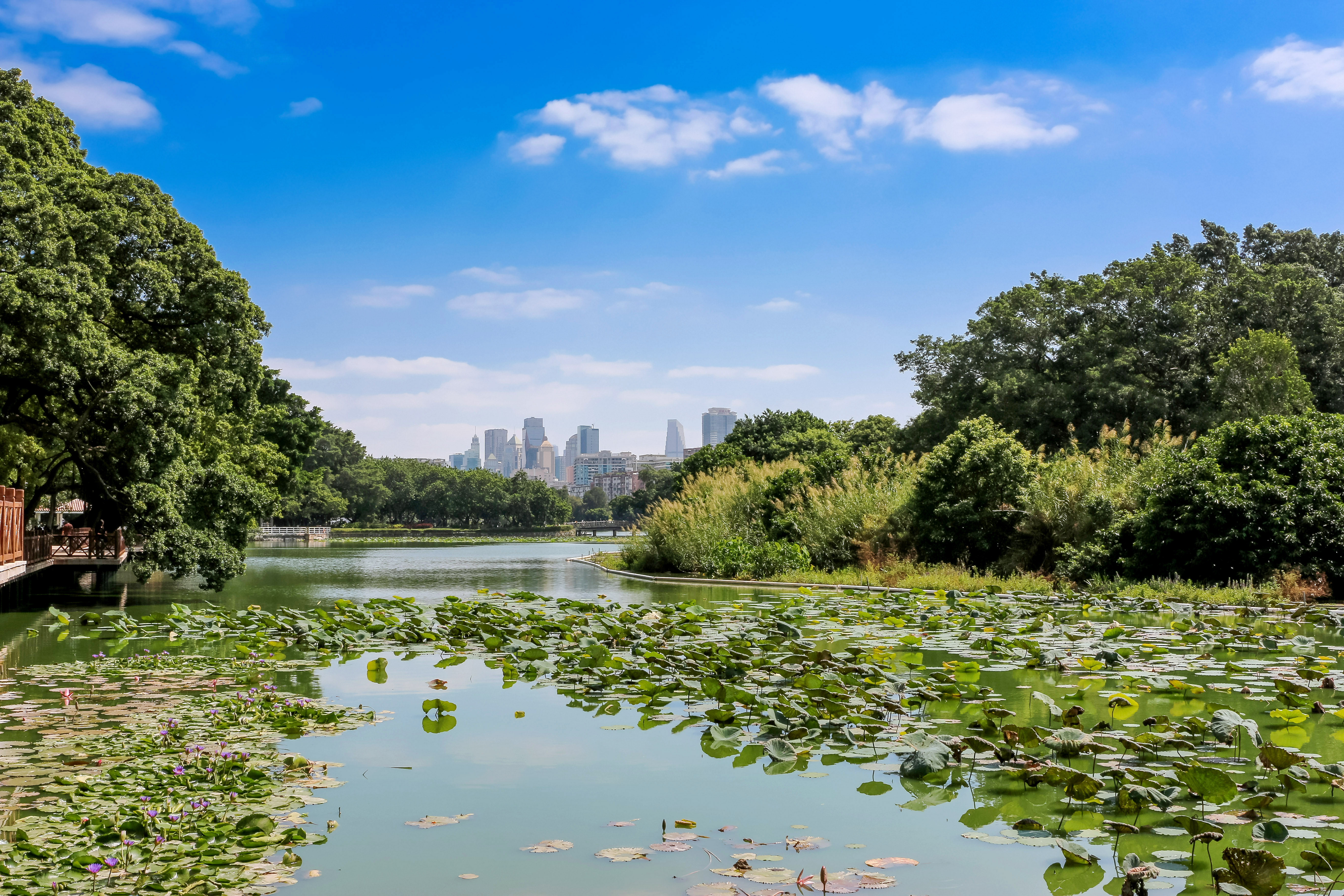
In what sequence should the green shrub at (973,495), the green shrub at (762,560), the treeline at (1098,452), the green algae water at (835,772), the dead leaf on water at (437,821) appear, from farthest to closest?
the green shrub at (762,560), the green shrub at (973,495), the treeline at (1098,452), the dead leaf on water at (437,821), the green algae water at (835,772)

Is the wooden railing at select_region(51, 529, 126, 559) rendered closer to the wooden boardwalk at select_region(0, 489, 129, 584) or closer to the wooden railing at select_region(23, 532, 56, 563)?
the wooden boardwalk at select_region(0, 489, 129, 584)

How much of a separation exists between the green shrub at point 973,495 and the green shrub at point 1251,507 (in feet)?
9.71

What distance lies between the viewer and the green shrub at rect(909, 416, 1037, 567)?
20.0 m

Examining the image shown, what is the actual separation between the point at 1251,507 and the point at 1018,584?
3846 mm

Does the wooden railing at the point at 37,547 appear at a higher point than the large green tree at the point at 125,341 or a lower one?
lower

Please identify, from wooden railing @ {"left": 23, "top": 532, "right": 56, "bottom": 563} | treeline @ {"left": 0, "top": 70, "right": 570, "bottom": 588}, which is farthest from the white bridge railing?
treeline @ {"left": 0, "top": 70, "right": 570, "bottom": 588}

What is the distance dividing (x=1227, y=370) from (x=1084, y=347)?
15.3 feet

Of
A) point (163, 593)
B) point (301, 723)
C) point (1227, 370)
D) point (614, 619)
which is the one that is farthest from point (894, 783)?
point (1227, 370)

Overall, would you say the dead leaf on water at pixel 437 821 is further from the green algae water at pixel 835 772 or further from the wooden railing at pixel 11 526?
the wooden railing at pixel 11 526

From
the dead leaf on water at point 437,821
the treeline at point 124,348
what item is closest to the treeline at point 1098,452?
the treeline at point 124,348

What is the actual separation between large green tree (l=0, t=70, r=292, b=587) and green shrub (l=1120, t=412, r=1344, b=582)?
669 inches

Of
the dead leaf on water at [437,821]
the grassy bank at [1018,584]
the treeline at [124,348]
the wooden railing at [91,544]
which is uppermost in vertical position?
the treeline at [124,348]

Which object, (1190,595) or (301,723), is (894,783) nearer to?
(301,723)

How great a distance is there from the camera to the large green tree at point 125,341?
656 inches
